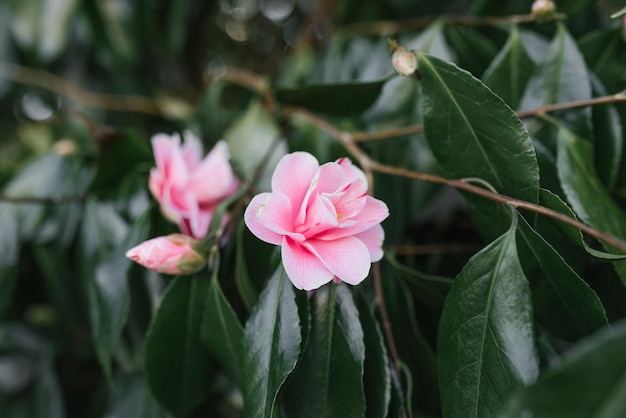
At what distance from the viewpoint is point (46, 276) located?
32.4 inches

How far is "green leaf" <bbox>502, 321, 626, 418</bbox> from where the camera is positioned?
291mm

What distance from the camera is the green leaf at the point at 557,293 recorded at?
0.47m

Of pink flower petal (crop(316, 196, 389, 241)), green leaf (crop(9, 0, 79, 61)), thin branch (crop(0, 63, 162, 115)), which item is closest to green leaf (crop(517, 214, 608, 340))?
pink flower petal (crop(316, 196, 389, 241))

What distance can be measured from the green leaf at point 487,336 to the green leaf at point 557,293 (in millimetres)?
33

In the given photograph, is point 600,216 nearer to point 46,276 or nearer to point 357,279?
point 357,279

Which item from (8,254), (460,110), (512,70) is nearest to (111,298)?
(8,254)

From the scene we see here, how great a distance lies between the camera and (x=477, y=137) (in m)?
0.53

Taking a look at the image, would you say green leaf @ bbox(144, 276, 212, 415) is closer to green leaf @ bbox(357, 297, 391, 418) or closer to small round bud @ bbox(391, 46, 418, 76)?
green leaf @ bbox(357, 297, 391, 418)

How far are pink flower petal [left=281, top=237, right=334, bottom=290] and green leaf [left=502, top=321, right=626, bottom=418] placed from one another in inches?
7.6

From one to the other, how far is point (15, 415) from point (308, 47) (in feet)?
2.68

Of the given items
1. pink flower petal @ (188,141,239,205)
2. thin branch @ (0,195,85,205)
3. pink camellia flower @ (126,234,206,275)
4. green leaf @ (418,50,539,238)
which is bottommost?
thin branch @ (0,195,85,205)

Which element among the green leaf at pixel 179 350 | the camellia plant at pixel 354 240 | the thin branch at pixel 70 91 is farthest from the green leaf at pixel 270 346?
the thin branch at pixel 70 91

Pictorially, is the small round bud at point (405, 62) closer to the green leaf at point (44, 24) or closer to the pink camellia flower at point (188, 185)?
the pink camellia flower at point (188, 185)

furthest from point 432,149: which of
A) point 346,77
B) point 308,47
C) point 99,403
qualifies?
point 99,403
